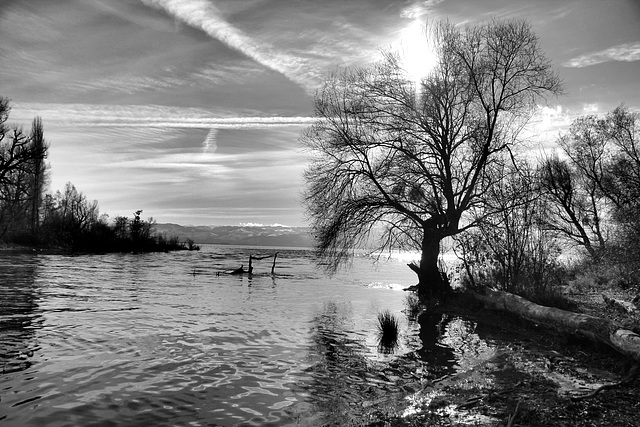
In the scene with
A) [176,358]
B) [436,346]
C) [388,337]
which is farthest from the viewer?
[388,337]

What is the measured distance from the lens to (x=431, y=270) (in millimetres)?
21641

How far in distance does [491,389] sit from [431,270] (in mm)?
15169

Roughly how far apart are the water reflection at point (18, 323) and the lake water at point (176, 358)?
0.12ft

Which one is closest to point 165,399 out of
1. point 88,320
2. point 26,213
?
point 88,320

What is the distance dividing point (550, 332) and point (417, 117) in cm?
1169

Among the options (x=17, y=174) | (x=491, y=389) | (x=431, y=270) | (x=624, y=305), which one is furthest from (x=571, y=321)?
(x=17, y=174)

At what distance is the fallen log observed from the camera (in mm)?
7954

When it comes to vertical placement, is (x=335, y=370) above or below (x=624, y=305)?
below

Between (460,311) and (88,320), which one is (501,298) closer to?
(460,311)

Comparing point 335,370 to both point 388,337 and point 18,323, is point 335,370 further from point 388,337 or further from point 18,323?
point 18,323

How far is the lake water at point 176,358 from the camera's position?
21.7 ft

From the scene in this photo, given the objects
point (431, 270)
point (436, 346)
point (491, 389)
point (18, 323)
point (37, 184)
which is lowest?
point (436, 346)

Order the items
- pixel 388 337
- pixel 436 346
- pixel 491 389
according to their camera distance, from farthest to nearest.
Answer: pixel 388 337 < pixel 436 346 < pixel 491 389

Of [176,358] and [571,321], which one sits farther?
[571,321]
